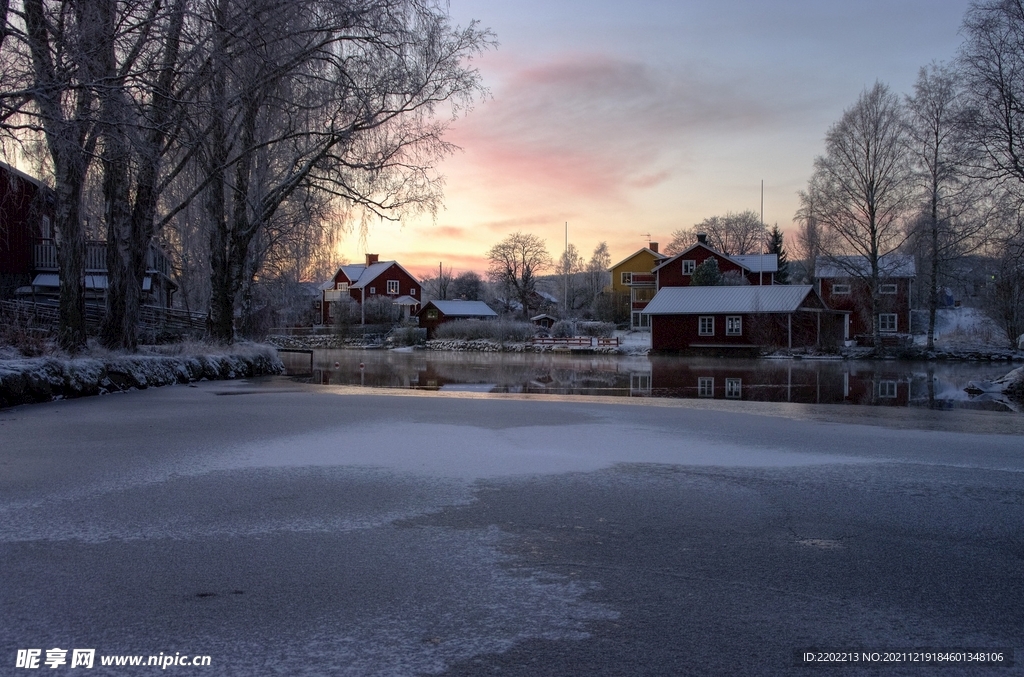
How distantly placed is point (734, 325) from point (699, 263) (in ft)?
58.9

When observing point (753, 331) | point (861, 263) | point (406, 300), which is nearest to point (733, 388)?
point (753, 331)

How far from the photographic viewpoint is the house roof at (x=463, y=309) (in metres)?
78.2

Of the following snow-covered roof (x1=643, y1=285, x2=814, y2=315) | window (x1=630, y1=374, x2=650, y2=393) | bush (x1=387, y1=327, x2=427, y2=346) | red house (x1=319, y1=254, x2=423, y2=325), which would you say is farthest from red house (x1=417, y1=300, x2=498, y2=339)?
window (x1=630, y1=374, x2=650, y2=393)

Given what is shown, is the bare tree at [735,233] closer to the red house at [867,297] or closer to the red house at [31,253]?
the red house at [867,297]

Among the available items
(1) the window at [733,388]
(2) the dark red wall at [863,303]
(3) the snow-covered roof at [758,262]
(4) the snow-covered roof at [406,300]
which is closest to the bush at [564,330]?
(3) the snow-covered roof at [758,262]

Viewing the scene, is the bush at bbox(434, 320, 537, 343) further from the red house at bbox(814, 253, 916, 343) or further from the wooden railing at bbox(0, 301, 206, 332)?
the wooden railing at bbox(0, 301, 206, 332)

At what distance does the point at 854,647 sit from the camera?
3666 millimetres

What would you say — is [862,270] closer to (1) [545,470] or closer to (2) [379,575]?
(1) [545,470]

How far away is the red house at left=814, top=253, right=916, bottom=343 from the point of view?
51156mm

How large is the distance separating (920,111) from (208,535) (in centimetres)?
4467

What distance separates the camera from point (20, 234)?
2991 centimetres

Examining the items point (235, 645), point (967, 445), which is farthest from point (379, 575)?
point (967, 445)

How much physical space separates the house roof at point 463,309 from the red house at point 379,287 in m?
6.47

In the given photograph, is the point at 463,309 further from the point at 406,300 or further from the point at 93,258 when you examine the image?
the point at 93,258
